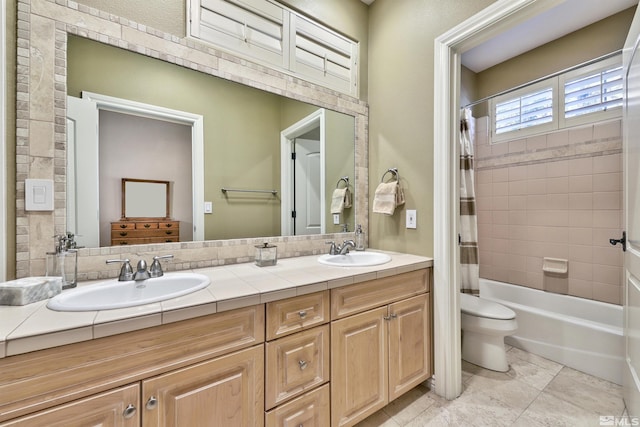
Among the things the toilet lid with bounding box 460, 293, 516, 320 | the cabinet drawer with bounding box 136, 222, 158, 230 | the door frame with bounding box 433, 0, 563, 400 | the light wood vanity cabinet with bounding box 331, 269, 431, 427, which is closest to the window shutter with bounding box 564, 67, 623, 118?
the door frame with bounding box 433, 0, 563, 400

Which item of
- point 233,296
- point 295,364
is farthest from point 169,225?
point 295,364

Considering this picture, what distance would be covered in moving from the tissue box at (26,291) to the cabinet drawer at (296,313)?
76cm

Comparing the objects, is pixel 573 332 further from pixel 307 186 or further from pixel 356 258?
pixel 307 186

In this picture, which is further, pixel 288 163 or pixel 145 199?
pixel 288 163

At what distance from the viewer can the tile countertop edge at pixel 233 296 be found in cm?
67

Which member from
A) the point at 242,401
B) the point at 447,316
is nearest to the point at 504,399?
the point at 447,316

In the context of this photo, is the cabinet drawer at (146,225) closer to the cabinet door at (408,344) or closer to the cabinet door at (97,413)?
the cabinet door at (97,413)

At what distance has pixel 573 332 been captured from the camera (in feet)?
6.20

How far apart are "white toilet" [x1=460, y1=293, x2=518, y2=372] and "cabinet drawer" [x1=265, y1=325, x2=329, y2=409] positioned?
1.30m

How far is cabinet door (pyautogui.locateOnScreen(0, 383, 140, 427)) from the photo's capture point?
682mm

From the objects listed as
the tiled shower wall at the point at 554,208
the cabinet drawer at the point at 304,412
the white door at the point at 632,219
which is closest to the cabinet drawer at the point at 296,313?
the cabinet drawer at the point at 304,412

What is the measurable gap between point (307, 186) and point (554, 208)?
2282 millimetres

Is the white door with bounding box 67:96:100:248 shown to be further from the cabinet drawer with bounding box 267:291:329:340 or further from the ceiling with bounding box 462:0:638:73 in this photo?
the ceiling with bounding box 462:0:638:73

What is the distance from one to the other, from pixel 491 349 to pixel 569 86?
2331 mm
